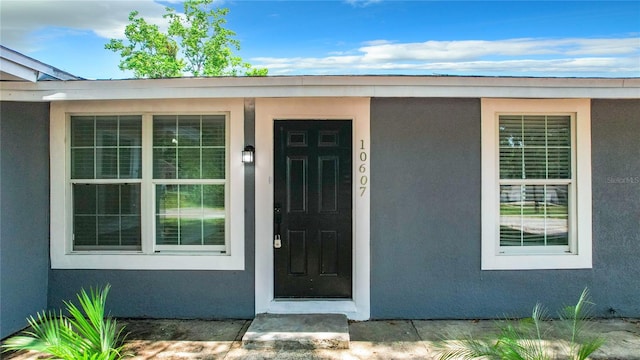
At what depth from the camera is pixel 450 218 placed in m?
3.70

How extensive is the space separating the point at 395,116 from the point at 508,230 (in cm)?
173

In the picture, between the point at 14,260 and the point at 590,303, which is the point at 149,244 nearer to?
the point at 14,260

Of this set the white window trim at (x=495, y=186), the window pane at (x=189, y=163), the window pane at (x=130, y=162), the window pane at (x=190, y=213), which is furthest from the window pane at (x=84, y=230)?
the white window trim at (x=495, y=186)

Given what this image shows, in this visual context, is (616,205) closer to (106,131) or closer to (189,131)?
(189,131)

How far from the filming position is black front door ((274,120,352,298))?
3754 mm

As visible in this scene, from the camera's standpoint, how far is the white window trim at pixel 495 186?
3.69 metres

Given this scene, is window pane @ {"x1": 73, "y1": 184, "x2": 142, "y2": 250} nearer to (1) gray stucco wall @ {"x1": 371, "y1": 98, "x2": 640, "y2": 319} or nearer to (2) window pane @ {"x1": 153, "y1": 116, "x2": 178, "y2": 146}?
(2) window pane @ {"x1": 153, "y1": 116, "x2": 178, "y2": 146}

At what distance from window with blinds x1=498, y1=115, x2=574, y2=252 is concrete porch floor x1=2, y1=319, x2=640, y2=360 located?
0.91 meters

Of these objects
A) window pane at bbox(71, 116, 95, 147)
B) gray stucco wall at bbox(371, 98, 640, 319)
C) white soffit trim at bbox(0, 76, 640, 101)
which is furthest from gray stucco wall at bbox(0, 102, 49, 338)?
gray stucco wall at bbox(371, 98, 640, 319)

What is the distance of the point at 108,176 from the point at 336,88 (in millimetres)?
2624

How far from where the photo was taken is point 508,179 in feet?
12.4

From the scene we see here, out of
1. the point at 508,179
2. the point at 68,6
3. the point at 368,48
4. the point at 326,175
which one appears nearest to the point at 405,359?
the point at 326,175

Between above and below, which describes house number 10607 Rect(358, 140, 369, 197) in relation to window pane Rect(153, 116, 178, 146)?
below

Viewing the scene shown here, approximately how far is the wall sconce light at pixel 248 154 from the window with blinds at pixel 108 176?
3.85 feet
